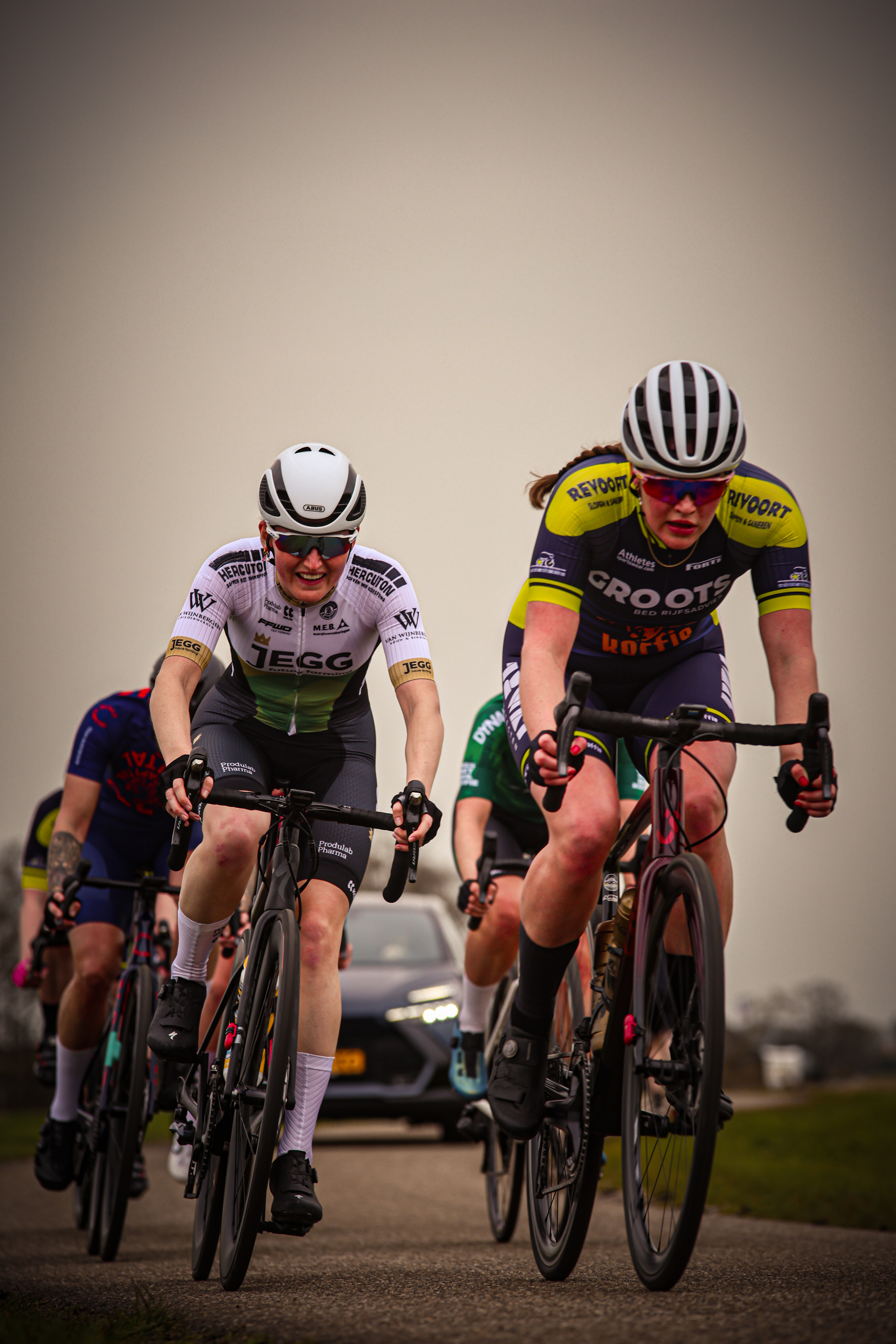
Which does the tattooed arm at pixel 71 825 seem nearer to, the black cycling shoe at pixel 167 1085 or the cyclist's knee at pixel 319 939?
the black cycling shoe at pixel 167 1085

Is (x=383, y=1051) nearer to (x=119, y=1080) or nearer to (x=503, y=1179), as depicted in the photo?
(x=503, y=1179)

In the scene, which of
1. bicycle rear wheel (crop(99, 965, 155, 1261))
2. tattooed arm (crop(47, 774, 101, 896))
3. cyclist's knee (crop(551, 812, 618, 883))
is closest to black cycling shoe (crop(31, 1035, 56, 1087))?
tattooed arm (crop(47, 774, 101, 896))

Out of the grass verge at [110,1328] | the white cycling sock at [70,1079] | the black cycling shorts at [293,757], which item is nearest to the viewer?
the grass verge at [110,1328]

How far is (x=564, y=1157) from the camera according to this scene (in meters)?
4.62

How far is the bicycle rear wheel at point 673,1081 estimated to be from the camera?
3.37m

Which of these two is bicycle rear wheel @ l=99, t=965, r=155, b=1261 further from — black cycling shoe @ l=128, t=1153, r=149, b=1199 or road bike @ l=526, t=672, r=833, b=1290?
road bike @ l=526, t=672, r=833, b=1290

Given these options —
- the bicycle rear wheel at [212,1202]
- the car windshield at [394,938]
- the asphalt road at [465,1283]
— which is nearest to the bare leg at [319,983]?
the bicycle rear wheel at [212,1202]

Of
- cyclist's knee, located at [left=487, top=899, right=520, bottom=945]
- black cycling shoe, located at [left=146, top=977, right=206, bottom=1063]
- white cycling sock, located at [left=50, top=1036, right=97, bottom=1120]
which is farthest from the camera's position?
white cycling sock, located at [left=50, top=1036, right=97, bottom=1120]

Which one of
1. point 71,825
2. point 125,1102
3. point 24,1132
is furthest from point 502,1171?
point 24,1132

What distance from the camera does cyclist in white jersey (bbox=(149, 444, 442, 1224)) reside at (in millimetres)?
4586

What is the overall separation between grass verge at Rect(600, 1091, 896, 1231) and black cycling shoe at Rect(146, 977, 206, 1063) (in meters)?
2.65

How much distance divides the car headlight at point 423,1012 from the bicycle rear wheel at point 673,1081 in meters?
6.76

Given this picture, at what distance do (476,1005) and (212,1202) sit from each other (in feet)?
8.77

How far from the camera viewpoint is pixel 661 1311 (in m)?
3.23
